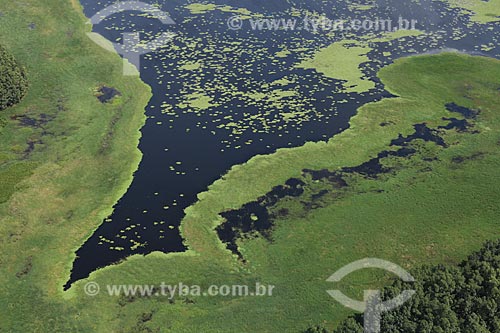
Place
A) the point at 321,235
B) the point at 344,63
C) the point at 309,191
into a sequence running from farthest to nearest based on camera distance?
the point at 344,63 < the point at 309,191 < the point at 321,235

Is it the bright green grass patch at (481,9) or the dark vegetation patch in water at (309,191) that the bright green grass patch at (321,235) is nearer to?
the dark vegetation patch in water at (309,191)

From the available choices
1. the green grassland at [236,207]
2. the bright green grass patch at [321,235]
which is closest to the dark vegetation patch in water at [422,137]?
the bright green grass patch at [321,235]

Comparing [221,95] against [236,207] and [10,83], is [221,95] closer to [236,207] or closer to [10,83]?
[236,207]

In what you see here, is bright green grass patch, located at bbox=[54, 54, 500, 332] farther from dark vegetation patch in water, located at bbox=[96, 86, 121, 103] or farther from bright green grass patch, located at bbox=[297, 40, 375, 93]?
dark vegetation patch in water, located at bbox=[96, 86, 121, 103]

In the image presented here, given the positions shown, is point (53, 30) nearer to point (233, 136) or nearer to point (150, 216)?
point (233, 136)

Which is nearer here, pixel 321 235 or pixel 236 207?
pixel 321 235

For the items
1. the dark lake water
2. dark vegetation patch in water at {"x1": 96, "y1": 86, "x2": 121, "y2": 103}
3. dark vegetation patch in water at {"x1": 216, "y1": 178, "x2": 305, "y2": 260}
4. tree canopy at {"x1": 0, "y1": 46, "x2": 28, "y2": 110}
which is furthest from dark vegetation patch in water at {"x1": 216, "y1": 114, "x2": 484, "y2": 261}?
tree canopy at {"x1": 0, "y1": 46, "x2": 28, "y2": 110}

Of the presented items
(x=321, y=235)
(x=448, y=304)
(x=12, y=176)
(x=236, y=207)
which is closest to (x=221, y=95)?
(x=236, y=207)
